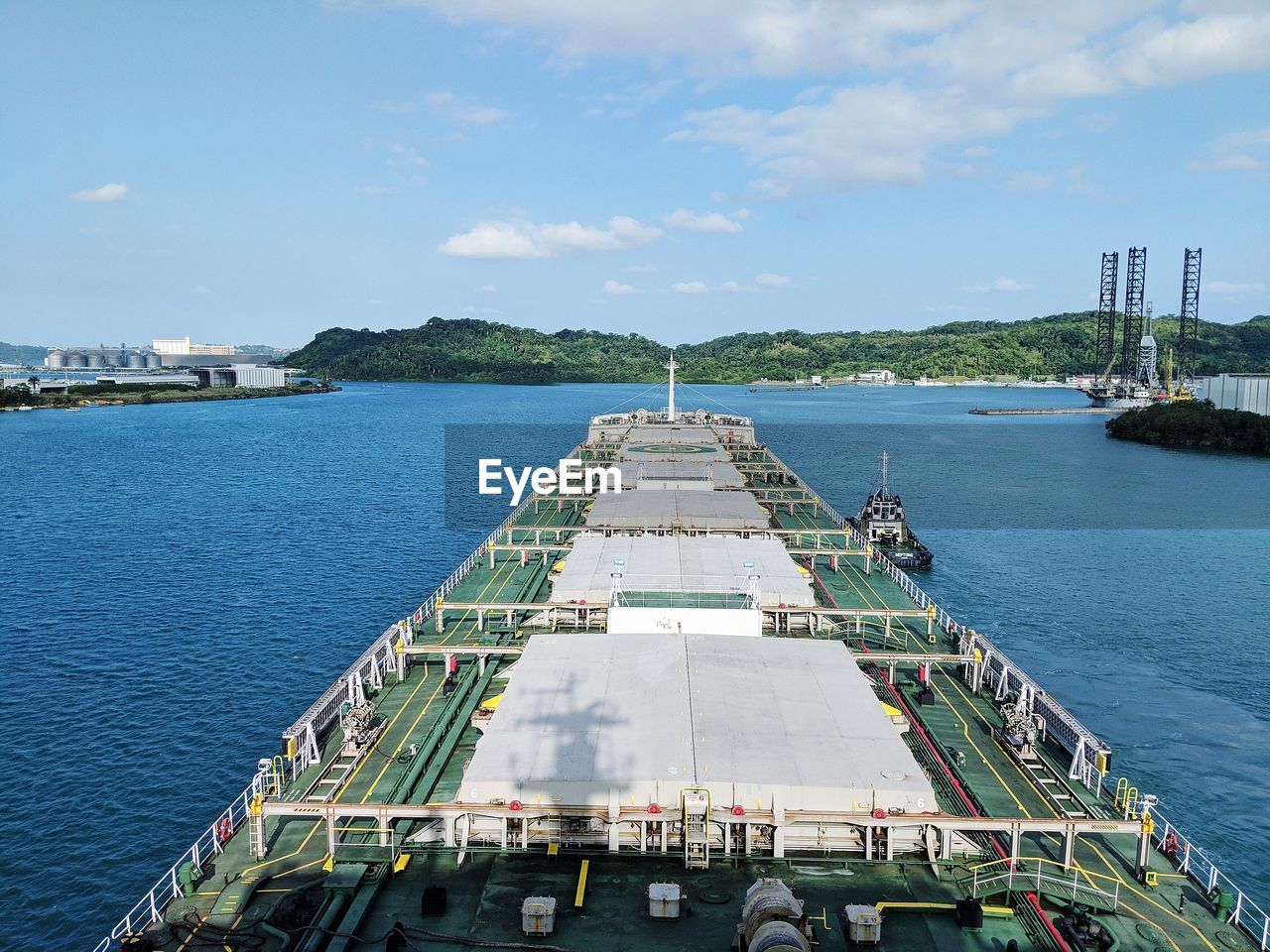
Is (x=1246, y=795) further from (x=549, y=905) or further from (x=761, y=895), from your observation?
(x=549, y=905)

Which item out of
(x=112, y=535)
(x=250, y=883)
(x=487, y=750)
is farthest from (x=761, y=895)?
(x=112, y=535)

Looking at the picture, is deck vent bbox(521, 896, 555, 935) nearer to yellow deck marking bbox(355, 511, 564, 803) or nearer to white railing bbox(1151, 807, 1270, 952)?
yellow deck marking bbox(355, 511, 564, 803)

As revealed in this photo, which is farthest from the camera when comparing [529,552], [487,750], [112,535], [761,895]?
[112,535]

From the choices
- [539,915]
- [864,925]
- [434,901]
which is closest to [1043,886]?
[864,925]

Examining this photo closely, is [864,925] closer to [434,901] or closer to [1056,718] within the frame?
[434,901]

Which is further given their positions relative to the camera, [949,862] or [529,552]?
[529,552]

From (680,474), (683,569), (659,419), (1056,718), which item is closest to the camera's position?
(1056,718)

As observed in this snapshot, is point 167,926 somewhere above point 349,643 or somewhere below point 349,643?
above

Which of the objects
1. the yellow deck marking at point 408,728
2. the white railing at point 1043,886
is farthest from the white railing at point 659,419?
the white railing at point 1043,886
